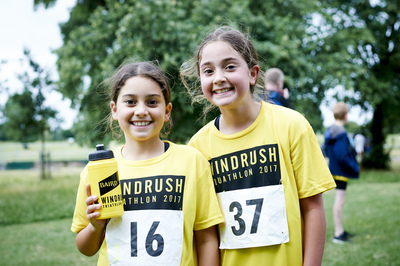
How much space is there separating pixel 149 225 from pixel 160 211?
0.08 metres

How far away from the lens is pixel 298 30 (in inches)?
438

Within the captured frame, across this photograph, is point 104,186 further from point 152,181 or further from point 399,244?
point 399,244

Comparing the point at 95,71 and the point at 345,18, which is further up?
the point at 345,18

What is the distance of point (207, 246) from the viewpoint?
1.79m

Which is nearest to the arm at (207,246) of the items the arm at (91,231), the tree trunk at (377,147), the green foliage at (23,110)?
the arm at (91,231)

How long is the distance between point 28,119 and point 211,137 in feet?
61.3

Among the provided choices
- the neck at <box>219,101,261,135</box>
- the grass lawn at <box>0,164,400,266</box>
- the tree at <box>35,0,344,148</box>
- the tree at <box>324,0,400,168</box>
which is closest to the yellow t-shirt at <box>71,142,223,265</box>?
the neck at <box>219,101,261,135</box>

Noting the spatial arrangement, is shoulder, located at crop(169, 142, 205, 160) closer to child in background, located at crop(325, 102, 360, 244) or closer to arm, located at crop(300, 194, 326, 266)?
arm, located at crop(300, 194, 326, 266)

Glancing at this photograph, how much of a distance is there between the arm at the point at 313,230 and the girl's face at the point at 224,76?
612 millimetres

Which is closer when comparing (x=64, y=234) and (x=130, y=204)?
(x=130, y=204)

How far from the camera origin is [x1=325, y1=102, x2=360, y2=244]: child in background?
5512mm

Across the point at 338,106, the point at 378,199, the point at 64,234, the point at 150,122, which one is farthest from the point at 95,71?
the point at 150,122

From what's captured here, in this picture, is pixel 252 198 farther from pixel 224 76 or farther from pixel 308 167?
pixel 224 76

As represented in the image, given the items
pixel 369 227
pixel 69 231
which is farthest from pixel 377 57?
pixel 69 231
